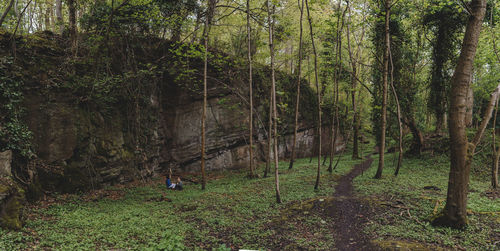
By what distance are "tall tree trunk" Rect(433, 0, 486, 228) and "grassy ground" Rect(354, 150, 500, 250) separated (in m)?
0.53

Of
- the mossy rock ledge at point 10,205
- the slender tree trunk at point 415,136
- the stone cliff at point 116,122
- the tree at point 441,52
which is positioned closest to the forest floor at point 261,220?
the mossy rock ledge at point 10,205

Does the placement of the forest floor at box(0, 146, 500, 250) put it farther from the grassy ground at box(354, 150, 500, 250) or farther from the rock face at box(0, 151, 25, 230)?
the rock face at box(0, 151, 25, 230)

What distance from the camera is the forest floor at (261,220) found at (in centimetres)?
562

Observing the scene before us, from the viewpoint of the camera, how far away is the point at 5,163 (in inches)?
279

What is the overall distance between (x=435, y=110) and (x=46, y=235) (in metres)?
21.4

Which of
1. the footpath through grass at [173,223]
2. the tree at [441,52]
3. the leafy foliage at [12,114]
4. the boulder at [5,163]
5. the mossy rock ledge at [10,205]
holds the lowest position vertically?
the footpath through grass at [173,223]

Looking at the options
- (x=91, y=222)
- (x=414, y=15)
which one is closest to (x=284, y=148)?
(x=414, y=15)

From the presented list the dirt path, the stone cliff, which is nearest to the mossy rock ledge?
the stone cliff

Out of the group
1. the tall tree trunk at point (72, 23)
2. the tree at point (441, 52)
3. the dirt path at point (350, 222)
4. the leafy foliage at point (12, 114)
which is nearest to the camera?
the dirt path at point (350, 222)

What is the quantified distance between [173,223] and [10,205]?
164 inches

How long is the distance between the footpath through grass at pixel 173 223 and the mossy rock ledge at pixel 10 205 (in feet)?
0.96

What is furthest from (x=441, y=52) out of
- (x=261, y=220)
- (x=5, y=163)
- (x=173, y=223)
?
(x=5, y=163)

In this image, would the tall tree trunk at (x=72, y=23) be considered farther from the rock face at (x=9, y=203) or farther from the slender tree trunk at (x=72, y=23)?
the rock face at (x=9, y=203)

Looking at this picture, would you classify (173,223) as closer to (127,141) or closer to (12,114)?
(12,114)
